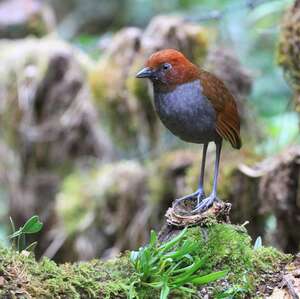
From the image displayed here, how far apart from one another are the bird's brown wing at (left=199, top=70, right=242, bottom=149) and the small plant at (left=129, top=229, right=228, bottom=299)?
2.32ft

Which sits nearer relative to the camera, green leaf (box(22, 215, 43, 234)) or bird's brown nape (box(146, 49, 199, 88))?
green leaf (box(22, 215, 43, 234))

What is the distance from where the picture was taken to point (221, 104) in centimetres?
278

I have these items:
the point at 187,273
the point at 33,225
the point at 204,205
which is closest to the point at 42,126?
the point at 204,205

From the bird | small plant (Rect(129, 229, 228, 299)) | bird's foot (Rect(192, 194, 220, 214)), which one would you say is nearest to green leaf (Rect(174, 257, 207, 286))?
small plant (Rect(129, 229, 228, 299))

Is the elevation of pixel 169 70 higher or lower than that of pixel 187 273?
higher

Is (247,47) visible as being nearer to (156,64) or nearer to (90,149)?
(90,149)

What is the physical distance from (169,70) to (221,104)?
279mm

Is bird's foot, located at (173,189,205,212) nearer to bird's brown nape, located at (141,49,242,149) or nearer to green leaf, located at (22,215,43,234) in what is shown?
bird's brown nape, located at (141,49,242,149)

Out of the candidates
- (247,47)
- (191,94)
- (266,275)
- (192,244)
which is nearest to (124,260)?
(192,244)

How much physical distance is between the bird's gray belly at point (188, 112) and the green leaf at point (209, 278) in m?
0.79

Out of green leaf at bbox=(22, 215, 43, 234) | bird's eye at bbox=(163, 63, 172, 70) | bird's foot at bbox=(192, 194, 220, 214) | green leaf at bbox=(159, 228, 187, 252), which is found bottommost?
bird's foot at bbox=(192, 194, 220, 214)

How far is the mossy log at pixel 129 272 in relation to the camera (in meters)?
2.02

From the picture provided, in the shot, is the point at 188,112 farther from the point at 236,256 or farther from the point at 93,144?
the point at 93,144

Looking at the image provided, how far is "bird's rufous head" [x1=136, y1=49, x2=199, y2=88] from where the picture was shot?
8.93 ft
